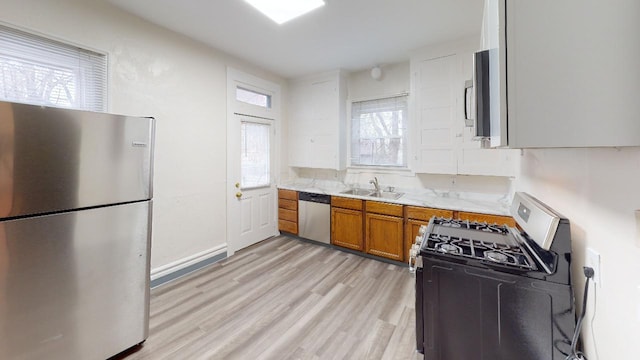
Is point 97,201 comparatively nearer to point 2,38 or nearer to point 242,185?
point 2,38

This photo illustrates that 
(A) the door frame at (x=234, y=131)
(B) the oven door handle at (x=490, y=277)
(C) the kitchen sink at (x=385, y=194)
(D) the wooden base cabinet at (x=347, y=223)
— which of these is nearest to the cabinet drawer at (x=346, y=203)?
(D) the wooden base cabinet at (x=347, y=223)

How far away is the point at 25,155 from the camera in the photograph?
53.5 inches

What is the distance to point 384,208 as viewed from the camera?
331 centimetres

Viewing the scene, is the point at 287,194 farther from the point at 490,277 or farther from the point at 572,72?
the point at 572,72

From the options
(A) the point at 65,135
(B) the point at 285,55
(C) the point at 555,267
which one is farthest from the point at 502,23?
(B) the point at 285,55

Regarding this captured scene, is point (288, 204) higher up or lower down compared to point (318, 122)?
lower down

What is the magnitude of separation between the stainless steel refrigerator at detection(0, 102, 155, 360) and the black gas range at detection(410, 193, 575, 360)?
193cm

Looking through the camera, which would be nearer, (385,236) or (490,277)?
(490,277)

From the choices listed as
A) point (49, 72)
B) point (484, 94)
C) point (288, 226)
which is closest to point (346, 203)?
point (288, 226)

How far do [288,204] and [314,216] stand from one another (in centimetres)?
57

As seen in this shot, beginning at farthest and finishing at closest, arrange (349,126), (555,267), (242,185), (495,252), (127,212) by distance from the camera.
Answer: (349,126)
(242,185)
(127,212)
(495,252)
(555,267)

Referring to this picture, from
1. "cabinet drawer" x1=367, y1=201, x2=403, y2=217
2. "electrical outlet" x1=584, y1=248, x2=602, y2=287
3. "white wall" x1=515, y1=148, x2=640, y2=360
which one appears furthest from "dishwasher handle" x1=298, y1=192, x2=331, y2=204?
"electrical outlet" x1=584, y1=248, x2=602, y2=287

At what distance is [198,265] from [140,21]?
2.77 metres

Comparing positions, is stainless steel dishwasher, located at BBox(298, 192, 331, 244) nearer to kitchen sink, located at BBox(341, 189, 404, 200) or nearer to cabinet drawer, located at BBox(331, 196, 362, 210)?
cabinet drawer, located at BBox(331, 196, 362, 210)
